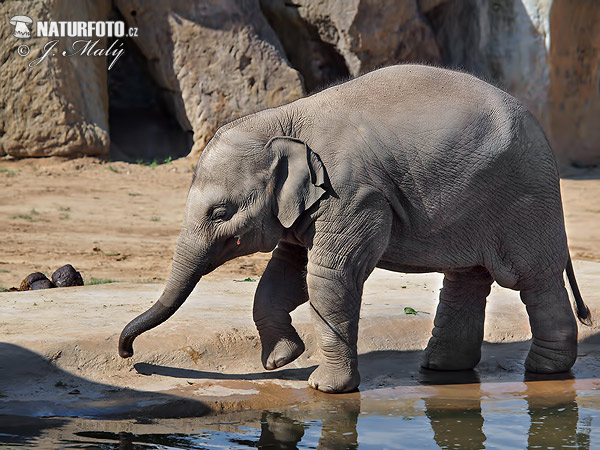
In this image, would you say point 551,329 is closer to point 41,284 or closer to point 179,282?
point 179,282

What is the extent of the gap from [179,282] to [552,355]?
7.39 feet

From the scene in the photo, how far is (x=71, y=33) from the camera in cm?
1398

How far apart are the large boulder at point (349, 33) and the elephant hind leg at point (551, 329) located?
399 inches

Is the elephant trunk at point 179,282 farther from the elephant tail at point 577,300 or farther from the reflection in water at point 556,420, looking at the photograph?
the elephant tail at point 577,300

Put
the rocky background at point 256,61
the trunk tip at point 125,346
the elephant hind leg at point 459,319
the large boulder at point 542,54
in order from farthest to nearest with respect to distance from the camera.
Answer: the large boulder at point 542,54
the rocky background at point 256,61
the elephant hind leg at point 459,319
the trunk tip at point 125,346

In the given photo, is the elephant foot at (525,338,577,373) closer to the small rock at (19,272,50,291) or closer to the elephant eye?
the elephant eye

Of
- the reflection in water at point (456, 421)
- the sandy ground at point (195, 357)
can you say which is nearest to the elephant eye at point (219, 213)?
the sandy ground at point (195, 357)

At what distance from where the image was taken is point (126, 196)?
494 inches

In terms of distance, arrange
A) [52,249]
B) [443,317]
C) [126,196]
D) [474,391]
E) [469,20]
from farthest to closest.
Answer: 1. [469,20]
2. [126,196]
3. [52,249]
4. [443,317]
5. [474,391]

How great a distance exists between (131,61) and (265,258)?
9.59 m

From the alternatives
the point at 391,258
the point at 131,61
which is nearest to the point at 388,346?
the point at 391,258

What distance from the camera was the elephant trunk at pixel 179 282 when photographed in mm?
4996

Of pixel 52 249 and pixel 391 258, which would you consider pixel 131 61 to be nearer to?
pixel 52 249

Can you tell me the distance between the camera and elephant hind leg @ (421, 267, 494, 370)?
5715mm
